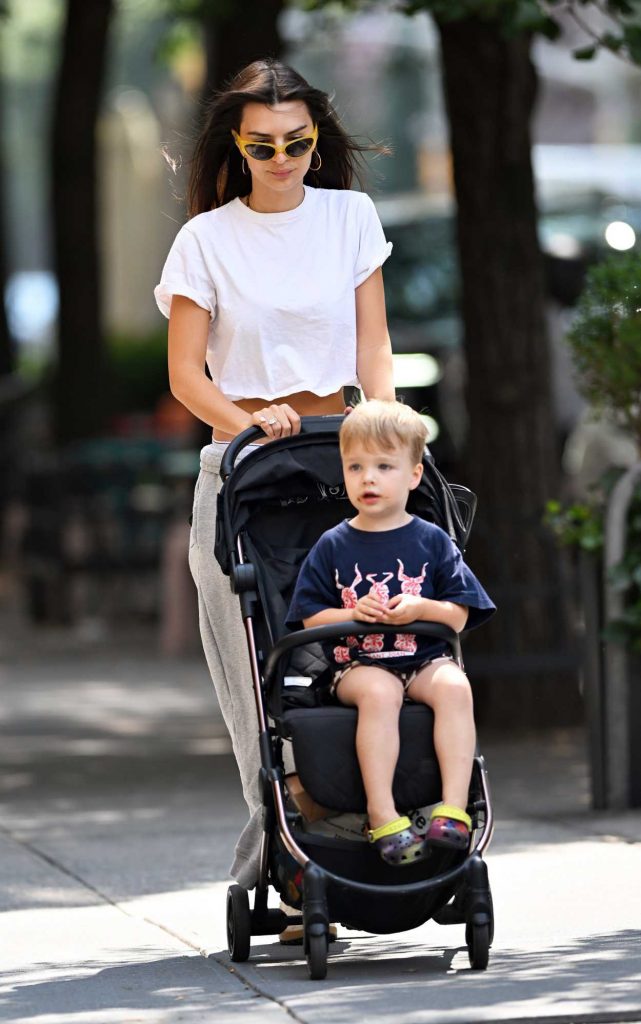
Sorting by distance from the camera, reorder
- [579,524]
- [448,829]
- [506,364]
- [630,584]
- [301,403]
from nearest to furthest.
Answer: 1. [448,829]
2. [301,403]
3. [630,584]
4. [579,524]
5. [506,364]

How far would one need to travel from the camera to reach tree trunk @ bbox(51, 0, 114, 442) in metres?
18.4

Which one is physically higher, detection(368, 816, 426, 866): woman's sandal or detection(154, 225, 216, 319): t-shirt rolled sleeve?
detection(154, 225, 216, 319): t-shirt rolled sleeve

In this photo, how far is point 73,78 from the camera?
18.3 meters

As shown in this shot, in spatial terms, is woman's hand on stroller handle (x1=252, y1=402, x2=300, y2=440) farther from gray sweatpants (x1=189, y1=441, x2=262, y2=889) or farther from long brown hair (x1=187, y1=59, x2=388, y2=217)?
long brown hair (x1=187, y1=59, x2=388, y2=217)

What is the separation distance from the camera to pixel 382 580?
4910 mm

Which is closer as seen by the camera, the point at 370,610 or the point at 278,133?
the point at 370,610

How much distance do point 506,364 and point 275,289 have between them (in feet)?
15.1

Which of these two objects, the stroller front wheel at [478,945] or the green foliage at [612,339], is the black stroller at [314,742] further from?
the green foliage at [612,339]

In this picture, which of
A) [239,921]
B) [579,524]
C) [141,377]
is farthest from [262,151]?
[141,377]

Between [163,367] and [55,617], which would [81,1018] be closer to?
[55,617]

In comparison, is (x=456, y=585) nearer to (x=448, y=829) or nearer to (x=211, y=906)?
(x=448, y=829)

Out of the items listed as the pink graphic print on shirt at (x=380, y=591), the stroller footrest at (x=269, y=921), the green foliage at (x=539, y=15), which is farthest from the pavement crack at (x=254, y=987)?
the green foliage at (x=539, y=15)

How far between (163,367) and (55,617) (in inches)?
661

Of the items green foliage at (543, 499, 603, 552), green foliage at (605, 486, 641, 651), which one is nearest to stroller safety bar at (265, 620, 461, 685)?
green foliage at (605, 486, 641, 651)
